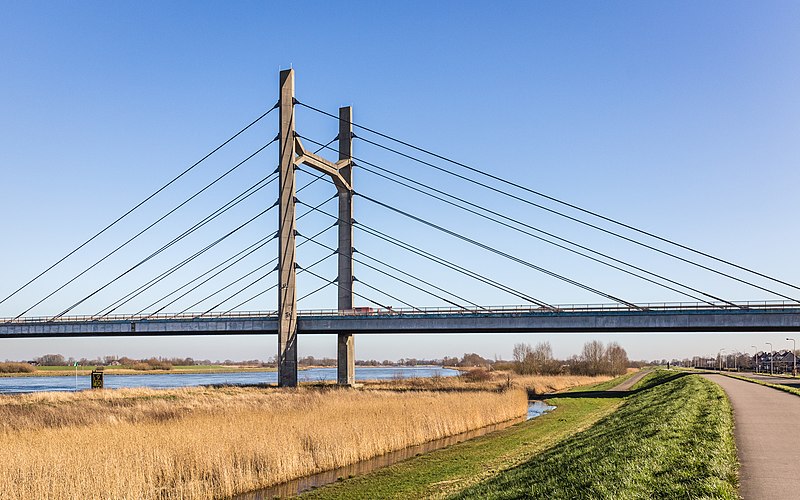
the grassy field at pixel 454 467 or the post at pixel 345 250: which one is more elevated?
the post at pixel 345 250

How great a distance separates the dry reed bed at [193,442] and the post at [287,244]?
21837mm

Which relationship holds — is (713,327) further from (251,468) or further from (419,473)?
(251,468)

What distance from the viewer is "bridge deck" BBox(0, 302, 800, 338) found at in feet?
189

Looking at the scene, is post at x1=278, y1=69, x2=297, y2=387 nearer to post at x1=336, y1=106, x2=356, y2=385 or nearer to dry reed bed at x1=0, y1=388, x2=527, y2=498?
post at x1=336, y1=106, x2=356, y2=385

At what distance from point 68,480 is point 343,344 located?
50907 mm

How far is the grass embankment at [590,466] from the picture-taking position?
1277cm

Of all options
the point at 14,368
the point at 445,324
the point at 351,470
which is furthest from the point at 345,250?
the point at 14,368

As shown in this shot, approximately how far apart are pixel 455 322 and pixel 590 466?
4945 centimetres

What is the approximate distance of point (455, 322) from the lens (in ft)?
212

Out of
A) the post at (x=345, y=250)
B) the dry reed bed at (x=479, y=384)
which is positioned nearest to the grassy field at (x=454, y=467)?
the dry reed bed at (x=479, y=384)

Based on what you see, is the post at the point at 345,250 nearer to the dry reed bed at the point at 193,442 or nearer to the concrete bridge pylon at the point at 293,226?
the concrete bridge pylon at the point at 293,226

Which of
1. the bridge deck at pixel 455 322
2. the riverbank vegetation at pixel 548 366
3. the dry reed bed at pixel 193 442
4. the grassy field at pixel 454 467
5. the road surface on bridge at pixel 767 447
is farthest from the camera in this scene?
the riverbank vegetation at pixel 548 366

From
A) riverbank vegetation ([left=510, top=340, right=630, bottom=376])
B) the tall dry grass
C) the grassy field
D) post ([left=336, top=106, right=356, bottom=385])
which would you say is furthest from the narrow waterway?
riverbank vegetation ([left=510, top=340, right=630, bottom=376])

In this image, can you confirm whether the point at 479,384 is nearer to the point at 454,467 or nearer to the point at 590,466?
the point at 454,467
